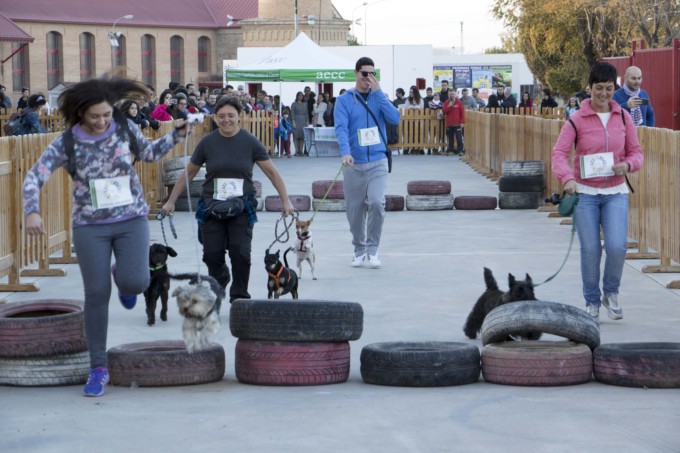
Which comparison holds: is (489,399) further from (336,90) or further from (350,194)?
(336,90)

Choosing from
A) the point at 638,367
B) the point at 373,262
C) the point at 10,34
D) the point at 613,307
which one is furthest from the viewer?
the point at 10,34

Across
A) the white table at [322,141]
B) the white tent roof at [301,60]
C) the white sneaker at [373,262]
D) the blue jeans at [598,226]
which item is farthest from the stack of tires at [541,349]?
the white tent roof at [301,60]

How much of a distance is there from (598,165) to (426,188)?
1062 cm

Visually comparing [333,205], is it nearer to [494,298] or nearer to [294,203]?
[294,203]

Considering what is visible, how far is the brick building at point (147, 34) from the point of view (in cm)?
8169

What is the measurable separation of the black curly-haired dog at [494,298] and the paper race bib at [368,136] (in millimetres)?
3965

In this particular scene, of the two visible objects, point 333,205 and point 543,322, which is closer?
point 543,322

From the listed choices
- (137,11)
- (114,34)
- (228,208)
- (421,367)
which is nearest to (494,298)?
(421,367)

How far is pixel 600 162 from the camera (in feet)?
30.5

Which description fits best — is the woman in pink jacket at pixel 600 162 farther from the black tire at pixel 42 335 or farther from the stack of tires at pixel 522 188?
the stack of tires at pixel 522 188

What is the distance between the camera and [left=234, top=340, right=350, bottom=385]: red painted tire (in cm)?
759

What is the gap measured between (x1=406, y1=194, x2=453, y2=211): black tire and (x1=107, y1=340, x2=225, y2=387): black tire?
40.8ft

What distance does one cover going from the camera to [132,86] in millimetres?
7387

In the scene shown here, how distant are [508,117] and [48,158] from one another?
18.6 metres
